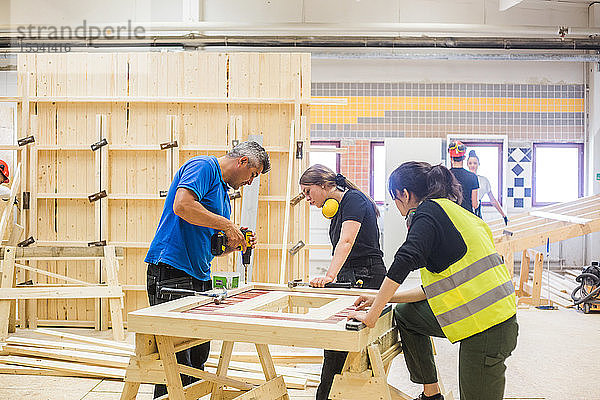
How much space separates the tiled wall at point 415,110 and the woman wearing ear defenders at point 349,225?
262 inches

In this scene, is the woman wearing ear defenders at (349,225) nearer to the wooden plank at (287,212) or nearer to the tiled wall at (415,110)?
the wooden plank at (287,212)

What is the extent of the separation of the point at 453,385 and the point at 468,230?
8.00ft

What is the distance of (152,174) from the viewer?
678cm

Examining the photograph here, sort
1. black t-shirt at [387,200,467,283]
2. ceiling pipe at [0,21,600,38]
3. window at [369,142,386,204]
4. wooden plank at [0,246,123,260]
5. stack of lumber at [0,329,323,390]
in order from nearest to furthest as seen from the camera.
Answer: black t-shirt at [387,200,467,283], stack of lumber at [0,329,323,390], wooden plank at [0,246,123,260], ceiling pipe at [0,21,600,38], window at [369,142,386,204]

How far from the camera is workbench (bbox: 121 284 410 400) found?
255cm

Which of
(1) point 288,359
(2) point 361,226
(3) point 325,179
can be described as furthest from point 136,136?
(2) point 361,226

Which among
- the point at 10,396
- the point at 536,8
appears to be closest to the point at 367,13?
the point at 536,8

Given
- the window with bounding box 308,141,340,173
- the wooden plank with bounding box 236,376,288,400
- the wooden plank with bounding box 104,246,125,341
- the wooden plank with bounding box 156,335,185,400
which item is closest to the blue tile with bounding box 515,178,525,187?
the window with bounding box 308,141,340,173

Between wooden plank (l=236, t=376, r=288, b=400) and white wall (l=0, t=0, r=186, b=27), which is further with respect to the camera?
white wall (l=0, t=0, r=186, b=27)

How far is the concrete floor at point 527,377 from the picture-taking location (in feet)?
15.1

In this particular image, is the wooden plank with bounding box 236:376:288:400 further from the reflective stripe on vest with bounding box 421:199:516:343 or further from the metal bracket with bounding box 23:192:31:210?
the metal bracket with bounding box 23:192:31:210

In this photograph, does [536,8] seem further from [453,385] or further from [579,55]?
[453,385]

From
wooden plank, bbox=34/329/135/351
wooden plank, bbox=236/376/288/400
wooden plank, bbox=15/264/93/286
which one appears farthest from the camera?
wooden plank, bbox=15/264/93/286

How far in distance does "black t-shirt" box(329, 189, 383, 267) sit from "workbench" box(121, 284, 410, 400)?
0.59 meters
